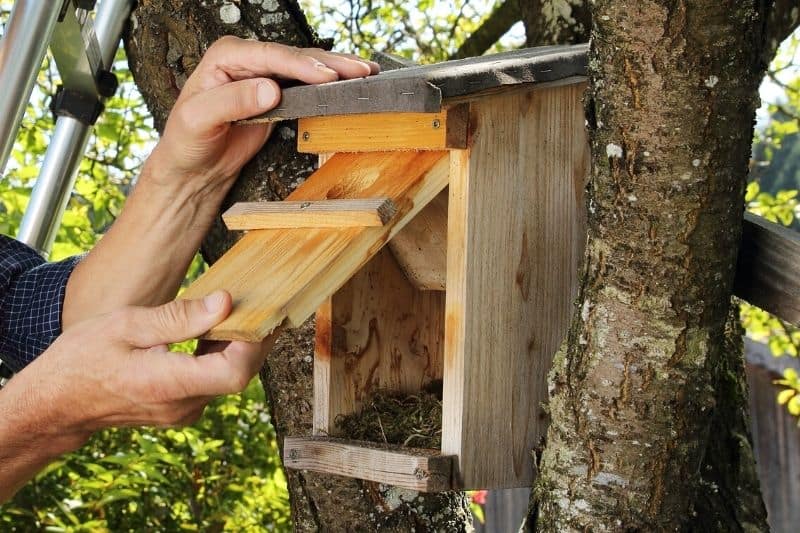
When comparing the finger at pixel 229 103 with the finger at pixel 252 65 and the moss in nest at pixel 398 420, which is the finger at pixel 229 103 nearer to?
the finger at pixel 252 65

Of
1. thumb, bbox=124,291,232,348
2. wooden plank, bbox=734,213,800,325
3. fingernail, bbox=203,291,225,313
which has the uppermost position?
wooden plank, bbox=734,213,800,325

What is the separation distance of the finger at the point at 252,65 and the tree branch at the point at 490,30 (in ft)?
6.49

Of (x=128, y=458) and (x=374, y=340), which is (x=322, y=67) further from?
(x=128, y=458)

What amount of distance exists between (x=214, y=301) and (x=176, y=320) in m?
0.08

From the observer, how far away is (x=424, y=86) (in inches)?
56.2

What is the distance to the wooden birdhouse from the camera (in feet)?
4.91

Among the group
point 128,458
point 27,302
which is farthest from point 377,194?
point 128,458

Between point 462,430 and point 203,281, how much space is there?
45cm

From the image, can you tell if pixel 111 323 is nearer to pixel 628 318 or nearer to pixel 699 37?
pixel 628 318

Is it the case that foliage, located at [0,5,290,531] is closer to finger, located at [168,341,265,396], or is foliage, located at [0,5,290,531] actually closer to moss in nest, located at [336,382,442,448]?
moss in nest, located at [336,382,442,448]

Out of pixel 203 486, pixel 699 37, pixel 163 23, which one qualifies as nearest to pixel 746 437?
pixel 699 37

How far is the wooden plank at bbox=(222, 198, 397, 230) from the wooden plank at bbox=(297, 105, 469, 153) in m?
0.14

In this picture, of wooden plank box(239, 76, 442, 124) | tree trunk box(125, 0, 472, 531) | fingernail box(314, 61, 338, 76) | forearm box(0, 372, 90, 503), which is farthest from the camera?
tree trunk box(125, 0, 472, 531)

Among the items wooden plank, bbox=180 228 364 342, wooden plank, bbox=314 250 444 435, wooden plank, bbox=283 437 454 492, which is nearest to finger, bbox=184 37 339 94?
wooden plank, bbox=180 228 364 342
